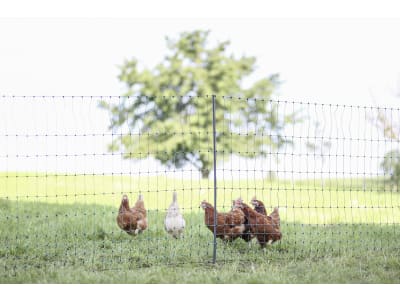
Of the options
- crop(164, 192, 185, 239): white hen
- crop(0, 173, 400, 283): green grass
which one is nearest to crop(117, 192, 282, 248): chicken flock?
crop(0, 173, 400, 283): green grass

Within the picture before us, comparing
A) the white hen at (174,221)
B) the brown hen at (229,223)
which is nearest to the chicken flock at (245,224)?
the brown hen at (229,223)

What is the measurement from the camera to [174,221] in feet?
27.0

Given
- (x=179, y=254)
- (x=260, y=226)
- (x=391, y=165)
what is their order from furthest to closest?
(x=391, y=165)
(x=260, y=226)
(x=179, y=254)

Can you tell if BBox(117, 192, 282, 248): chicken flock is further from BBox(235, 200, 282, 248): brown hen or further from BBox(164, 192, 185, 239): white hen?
BBox(164, 192, 185, 239): white hen

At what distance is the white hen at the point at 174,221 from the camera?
27.0 feet

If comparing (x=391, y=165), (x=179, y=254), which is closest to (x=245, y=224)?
(x=179, y=254)

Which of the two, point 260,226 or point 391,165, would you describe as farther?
point 391,165

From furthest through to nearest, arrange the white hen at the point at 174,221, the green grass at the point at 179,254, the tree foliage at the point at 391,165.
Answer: the white hen at the point at 174,221 < the tree foliage at the point at 391,165 < the green grass at the point at 179,254

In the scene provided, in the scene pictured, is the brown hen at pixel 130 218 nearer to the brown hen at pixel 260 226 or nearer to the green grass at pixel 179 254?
the green grass at pixel 179 254

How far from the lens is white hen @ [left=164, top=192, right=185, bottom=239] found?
8219mm

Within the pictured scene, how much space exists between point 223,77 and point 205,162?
6104mm

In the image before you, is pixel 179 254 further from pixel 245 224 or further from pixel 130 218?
pixel 130 218

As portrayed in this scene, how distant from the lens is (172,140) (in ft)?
75.2

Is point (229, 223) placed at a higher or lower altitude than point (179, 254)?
higher
